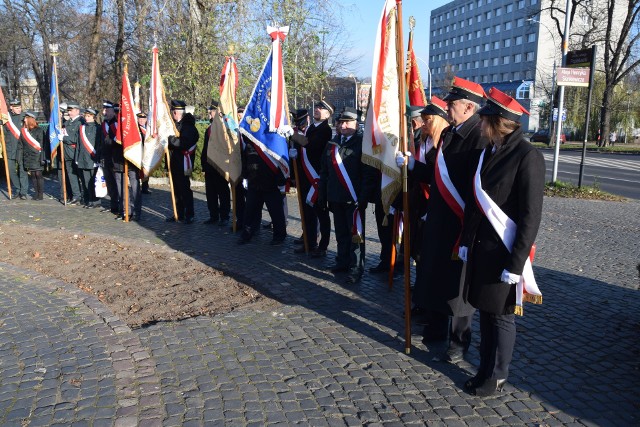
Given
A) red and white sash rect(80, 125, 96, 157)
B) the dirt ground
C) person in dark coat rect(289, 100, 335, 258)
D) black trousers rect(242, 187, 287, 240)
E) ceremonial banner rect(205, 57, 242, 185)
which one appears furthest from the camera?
red and white sash rect(80, 125, 96, 157)

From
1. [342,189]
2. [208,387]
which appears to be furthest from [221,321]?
[342,189]

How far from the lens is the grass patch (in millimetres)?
14562

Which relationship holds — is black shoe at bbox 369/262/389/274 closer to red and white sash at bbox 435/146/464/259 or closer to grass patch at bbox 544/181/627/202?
red and white sash at bbox 435/146/464/259

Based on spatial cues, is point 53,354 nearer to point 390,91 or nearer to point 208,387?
A: point 208,387

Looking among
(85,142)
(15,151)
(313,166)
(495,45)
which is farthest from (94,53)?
(495,45)

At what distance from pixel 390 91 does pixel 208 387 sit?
113 inches

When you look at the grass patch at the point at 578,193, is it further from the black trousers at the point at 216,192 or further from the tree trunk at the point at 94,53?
the tree trunk at the point at 94,53

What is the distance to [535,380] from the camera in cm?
402

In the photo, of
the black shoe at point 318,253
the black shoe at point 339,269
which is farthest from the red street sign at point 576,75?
the black shoe at point 339,269

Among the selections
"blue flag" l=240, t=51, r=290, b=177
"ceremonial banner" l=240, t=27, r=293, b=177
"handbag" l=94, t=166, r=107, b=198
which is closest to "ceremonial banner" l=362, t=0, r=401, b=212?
"ceremonial banner" l=240, t=27, r=293, b=177

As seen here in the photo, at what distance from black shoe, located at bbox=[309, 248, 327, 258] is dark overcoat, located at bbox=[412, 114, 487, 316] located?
3.33 metres

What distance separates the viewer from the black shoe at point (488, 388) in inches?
147

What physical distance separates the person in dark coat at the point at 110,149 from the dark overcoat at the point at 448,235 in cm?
763

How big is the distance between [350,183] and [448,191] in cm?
234
